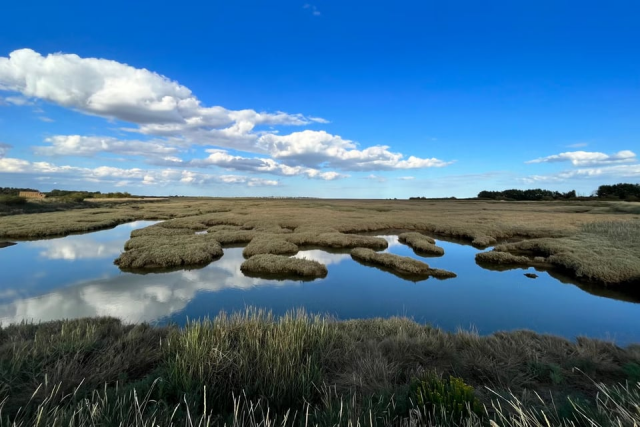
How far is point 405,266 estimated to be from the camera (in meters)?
21.0

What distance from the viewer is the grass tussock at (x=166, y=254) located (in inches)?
830

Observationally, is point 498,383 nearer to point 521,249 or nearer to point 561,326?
point 561,326

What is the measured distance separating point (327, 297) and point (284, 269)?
4.76 m

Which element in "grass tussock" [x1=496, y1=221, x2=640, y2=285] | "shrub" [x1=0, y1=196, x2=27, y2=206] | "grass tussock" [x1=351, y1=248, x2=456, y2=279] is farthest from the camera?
"shrub" [x1=0, y1=196, x2=27, y2=206]

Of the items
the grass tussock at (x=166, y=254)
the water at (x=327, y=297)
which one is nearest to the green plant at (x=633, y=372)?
the water at (x=327, y=297)

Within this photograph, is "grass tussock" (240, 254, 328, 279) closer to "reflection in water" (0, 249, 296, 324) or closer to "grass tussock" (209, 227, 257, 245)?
"reflection in water" (0, 249, 296, 324)

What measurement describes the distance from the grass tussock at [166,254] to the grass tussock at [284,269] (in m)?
4.41

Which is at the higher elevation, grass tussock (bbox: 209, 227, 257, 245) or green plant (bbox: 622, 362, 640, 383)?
green plant (bbox: 622, 362, 640, 383)

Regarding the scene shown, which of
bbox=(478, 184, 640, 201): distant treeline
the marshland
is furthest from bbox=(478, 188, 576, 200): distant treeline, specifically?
the marshland

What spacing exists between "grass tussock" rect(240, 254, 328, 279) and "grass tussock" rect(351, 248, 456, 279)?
4.82m

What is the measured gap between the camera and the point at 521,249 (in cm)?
2777

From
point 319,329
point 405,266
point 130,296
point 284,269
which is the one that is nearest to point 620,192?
point 405,266

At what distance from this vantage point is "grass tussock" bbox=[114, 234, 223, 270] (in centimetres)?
2108

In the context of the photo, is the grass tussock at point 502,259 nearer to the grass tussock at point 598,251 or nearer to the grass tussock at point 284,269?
the grass tussock at point 598,251
